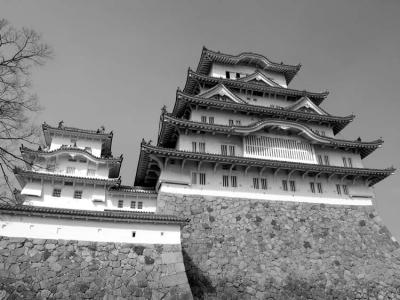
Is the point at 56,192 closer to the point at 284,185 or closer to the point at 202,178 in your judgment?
the point at 202,178

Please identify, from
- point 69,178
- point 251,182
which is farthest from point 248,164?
point 69,178

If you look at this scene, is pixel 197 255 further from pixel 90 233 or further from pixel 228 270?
pixel 90 233

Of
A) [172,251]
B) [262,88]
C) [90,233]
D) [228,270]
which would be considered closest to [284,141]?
[262,88]

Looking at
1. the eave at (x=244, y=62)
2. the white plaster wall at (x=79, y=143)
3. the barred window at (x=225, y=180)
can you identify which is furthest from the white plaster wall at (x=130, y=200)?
the eave at (x=244, y=62)

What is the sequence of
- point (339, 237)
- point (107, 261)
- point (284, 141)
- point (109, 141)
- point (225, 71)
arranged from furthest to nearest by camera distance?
point (225, 71) < point (109, 141) < point (284, 141) < point (339, 237) < point (107, 261)

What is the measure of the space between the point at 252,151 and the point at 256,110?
465 centimetres

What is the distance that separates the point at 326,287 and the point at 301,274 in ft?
5.61

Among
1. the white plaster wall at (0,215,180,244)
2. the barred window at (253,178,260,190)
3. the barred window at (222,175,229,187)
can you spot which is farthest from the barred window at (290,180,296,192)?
the white plaster wall at (0,215,180,244)

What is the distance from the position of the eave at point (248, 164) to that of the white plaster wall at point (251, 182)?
2.06ft

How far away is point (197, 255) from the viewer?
65.9 feet

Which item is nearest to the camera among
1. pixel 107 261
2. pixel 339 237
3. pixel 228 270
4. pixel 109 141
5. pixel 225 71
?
pixel 107 261

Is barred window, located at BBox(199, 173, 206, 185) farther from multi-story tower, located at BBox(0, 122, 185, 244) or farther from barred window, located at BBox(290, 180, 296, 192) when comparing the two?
barred window, located at BBox(290, 180, 296, 192)

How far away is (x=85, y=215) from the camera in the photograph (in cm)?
1605

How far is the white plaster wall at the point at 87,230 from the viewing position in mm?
15414
